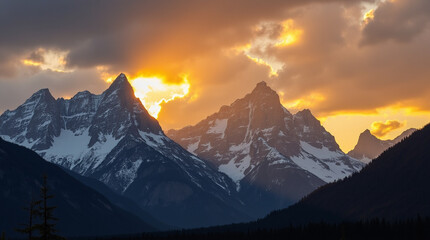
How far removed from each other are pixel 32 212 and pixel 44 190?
2227 millimetres

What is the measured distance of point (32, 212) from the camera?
6400 centimetres

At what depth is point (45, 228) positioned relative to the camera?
212 ft

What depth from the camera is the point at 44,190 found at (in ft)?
208

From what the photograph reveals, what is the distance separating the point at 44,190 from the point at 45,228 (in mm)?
3426

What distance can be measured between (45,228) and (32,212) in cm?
173
